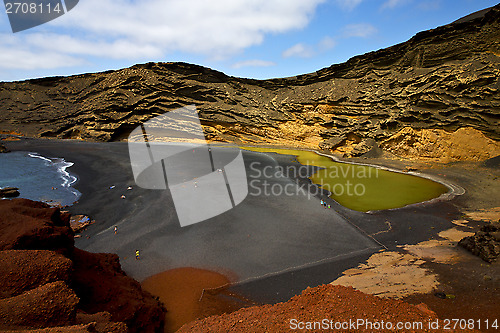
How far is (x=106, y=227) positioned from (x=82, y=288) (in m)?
6.09

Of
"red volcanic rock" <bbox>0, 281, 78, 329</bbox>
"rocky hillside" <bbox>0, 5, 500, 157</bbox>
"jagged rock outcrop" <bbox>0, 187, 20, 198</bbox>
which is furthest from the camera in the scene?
"rocky hillside" <bbox>0, 5, 500, 157</bbox>

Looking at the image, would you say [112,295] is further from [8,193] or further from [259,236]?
[8,193]

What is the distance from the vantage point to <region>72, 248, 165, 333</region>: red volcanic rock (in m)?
4.42

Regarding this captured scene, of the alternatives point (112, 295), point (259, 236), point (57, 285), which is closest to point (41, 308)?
point (57, 285)

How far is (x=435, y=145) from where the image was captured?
20.0 meters

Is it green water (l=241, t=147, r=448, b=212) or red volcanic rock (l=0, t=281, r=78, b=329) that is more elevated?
red volcanic rock (l=0, t=281, r=78, b=329)

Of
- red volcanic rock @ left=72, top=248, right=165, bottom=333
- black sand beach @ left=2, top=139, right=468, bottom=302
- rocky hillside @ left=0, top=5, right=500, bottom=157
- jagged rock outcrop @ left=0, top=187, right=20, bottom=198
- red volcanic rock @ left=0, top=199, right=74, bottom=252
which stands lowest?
black sand beach @ left=2, top=139, right=468, bottom=302

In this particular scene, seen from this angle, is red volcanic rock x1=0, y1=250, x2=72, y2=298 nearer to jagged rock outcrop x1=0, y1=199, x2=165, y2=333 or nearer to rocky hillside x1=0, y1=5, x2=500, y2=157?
jagged rock outcrop x1=0, y1=199, x2=165, y2=333

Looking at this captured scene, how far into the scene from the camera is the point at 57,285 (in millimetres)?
2932

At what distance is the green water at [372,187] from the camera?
12.3 m

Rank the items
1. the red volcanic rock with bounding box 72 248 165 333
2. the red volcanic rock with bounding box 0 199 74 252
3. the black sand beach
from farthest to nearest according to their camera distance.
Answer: the black sand beach < the red volcanic rock with bounding box 72 248 165 333 < the red volcanic rock with bounding box 0 199 74 252

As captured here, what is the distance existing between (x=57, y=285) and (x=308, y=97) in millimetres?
31355

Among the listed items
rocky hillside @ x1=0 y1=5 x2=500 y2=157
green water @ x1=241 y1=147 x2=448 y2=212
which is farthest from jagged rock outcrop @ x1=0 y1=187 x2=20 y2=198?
rocky hillside @ x1=0 y1=5 x2=500 y2=157

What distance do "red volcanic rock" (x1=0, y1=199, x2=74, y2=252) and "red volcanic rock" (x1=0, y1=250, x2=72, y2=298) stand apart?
0.44 metres
